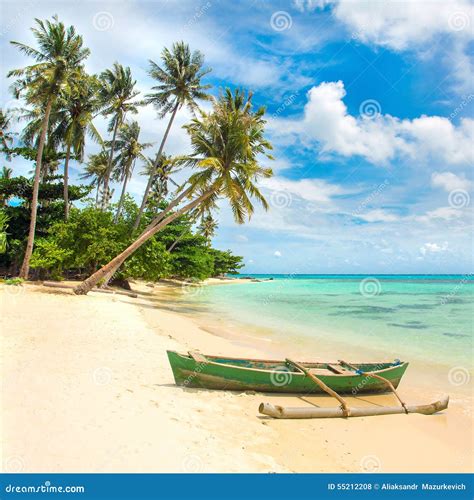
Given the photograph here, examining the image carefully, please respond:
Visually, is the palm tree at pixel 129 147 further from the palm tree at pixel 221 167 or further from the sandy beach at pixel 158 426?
the sandy beach at pixel 158 426

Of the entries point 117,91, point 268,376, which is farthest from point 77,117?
point 268,376

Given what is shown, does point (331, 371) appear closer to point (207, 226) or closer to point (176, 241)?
point (176, 241)

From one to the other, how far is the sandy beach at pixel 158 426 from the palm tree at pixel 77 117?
16095mm

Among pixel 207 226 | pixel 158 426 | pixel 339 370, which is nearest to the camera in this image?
pixel 158 426

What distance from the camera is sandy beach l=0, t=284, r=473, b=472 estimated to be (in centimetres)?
364

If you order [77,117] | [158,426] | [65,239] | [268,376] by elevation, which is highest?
[77,117]

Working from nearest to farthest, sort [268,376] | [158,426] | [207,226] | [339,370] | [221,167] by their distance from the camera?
[158,426]
[268,376]
[339,370]
[221,167]
[207,226]

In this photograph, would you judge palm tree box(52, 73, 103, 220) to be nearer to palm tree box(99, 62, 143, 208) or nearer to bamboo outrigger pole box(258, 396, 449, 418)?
palm tree box(99, 62, 143, 208)

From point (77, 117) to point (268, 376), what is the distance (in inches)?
843

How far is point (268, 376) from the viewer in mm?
6602

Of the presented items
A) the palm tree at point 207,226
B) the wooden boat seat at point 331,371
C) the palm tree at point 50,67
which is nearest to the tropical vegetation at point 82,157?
the palm tree at point 50,67

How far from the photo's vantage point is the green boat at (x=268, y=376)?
6336 millimetres

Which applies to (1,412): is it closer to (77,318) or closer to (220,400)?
(220,400)

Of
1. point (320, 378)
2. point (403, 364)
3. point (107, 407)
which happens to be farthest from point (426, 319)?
point (107, 407)
